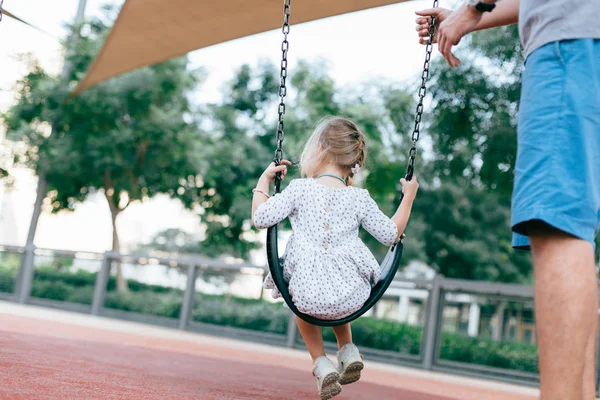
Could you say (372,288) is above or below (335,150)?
below

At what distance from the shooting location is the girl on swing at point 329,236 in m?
2.56

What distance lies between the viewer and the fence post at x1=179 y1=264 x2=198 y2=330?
11062mm

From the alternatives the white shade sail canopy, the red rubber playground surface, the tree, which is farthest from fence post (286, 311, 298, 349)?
the tree

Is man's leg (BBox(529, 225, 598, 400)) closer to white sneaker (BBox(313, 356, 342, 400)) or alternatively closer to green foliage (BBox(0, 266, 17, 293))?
white sneaker (BBox(313, 356, 342, 400))

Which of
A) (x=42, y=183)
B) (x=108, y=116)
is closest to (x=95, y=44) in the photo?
(x=108, y=116)

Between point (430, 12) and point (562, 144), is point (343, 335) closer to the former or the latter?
point (430, 12)

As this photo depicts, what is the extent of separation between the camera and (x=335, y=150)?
2.90 meters

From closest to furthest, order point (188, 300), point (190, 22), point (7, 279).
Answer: point (190, 22) < point (188, 300) < point (7, 279)

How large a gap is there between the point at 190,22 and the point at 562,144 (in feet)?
15.7

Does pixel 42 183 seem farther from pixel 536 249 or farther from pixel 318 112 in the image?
pixel 536 249

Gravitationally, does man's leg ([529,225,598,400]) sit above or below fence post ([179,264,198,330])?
above

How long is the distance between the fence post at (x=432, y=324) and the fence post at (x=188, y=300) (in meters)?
4.10

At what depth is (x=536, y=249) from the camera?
1475mm

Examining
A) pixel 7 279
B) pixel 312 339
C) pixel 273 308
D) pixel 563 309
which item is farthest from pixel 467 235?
pixel 563 309
